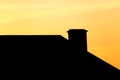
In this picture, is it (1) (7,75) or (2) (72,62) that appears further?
(2) (72,62)

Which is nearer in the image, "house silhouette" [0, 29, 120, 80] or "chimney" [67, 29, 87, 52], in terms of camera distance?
"house silhouette" [0, 29, 120, 80]

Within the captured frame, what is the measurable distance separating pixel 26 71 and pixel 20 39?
309 cm

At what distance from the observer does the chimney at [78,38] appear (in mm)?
31250

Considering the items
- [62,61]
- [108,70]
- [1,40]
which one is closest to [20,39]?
[1,40]

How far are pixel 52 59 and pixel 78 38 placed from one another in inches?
143

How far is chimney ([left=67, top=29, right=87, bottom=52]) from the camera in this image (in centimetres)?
3125

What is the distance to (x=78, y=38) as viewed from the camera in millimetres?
31469

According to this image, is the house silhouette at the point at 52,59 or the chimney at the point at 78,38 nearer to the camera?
the house silhouette at the point at 52,59

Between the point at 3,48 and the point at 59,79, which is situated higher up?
the point at 3,48

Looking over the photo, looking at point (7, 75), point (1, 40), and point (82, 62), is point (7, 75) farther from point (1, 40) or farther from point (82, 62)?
point (82, 62)

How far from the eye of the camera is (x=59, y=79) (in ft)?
90.5

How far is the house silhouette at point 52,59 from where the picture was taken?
1080 inches

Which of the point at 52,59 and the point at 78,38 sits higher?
the point at 78,38

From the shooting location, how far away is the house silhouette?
90.0 ft
